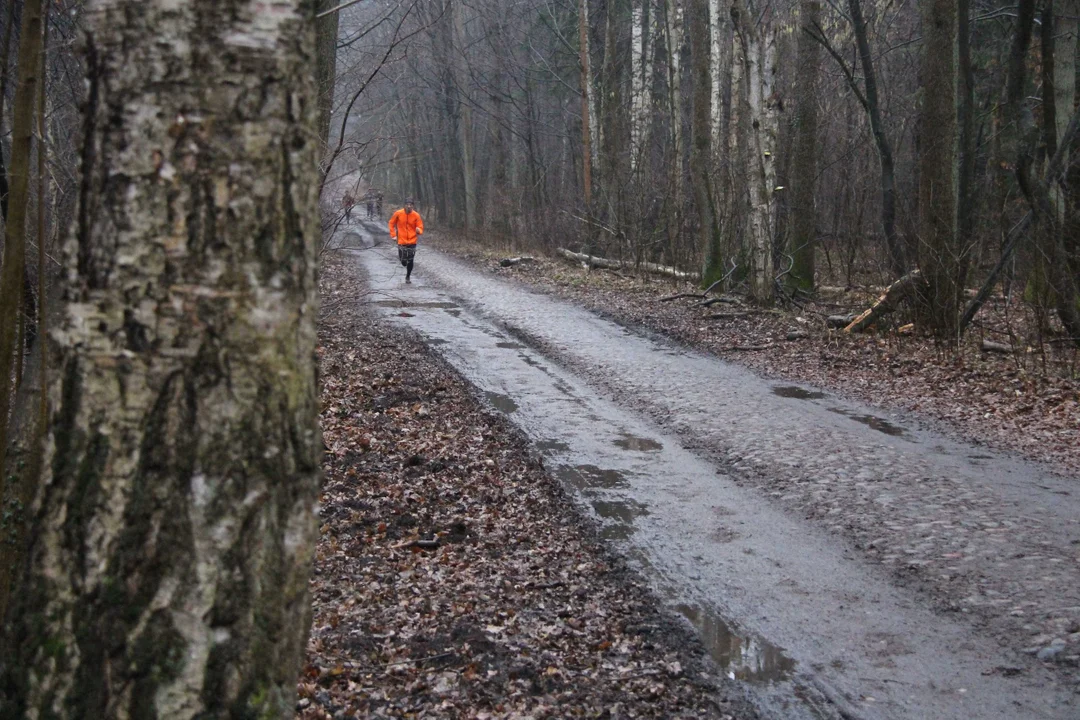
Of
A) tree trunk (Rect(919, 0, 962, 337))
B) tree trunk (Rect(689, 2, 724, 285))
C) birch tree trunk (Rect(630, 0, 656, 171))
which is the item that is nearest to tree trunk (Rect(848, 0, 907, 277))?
tree trunk (Rect(919, 0, 962, 337))

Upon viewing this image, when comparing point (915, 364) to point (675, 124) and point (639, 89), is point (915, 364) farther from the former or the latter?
point (639, 89)

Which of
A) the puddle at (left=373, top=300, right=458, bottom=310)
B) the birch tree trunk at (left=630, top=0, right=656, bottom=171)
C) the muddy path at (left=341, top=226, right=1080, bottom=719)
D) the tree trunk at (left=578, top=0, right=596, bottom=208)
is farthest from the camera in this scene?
the tree trunk at (left=578, top=0, right=596, bottom=208)

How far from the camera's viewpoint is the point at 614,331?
14.6 meters

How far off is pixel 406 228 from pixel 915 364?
1417 cm

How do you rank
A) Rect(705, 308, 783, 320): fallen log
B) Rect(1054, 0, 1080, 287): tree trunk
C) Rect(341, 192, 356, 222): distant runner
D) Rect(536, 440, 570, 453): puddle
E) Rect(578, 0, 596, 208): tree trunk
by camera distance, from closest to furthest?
Rect(536, 440, 570, 453): puddle → Rect(341, 192, 356, 222): distant runner → Rect(1054, 0, 1080, 287): tree trunk → Rect(705, 308, 783, 320): fallen log → Rect(578, 0, 596, 208): tree trunk

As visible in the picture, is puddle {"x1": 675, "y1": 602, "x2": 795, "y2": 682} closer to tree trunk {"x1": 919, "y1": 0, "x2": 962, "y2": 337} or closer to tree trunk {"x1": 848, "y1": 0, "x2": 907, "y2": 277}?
tree trunk {"x1": 919, "y1": 0, "x2": 962, "y2": 337}

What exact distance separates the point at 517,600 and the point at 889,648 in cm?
177

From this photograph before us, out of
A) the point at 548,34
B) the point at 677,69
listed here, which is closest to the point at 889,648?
the point at 677,69

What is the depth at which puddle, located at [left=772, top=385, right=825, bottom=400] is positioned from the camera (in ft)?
32.1

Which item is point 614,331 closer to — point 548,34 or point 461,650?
point 461,650

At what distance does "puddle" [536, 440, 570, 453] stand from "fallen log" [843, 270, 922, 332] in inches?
246

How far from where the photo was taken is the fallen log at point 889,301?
1227 cm

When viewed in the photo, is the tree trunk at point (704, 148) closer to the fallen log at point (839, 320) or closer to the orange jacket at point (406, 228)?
the fallen log at point (839, 320)

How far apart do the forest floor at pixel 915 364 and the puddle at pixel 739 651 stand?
3817 mm
